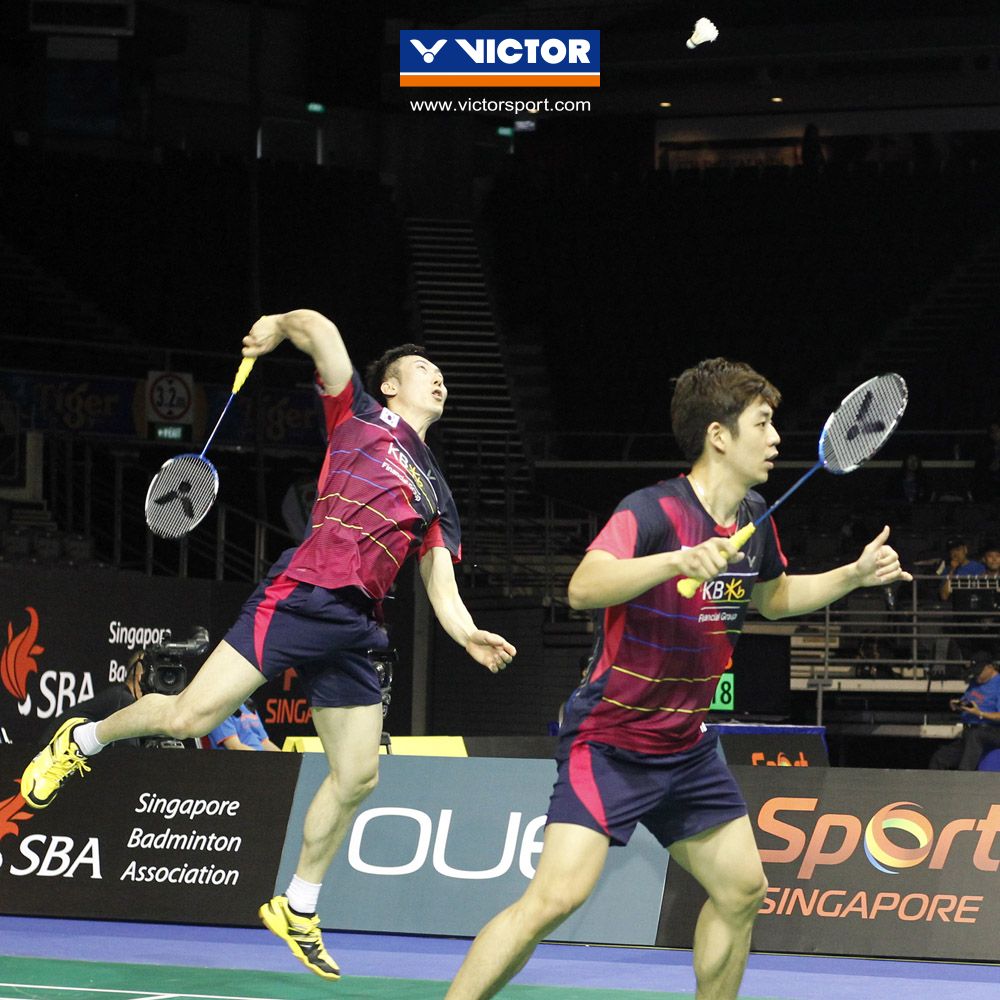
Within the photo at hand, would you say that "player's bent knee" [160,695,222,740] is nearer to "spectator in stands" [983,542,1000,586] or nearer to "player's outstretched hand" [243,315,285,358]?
"player's outstretched hand" [243,315,285,358]

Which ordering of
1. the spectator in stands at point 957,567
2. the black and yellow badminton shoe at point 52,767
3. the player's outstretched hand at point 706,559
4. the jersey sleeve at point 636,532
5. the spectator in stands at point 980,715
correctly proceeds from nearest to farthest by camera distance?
the player's outstretched hand at point 706,559 < the jersey sleeve at point 636,532 < the black and yellow badminton shoe at point 52,767 < the spectator in stands at point 980,715 < the spectator in stands at point 957,567

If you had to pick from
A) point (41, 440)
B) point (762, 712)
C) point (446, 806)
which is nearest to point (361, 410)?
point (446, 806)

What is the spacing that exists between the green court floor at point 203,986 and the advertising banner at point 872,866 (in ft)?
3.97

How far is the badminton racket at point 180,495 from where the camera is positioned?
8031 mm

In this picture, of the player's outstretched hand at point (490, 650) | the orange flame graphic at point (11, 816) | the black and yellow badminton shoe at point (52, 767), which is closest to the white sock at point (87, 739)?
the black and yellow badminton shoe at point (52, 767)

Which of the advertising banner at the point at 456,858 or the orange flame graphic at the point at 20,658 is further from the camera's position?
the orange flame graphic at the point at 20,658

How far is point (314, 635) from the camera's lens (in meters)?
6.16

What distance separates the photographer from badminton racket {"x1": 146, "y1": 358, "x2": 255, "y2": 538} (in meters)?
8.03

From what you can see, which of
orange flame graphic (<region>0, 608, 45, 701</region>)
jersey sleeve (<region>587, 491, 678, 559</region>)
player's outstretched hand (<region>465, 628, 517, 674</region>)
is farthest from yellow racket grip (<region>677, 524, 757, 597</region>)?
orange flame graphic (<region>0, 608, 45, 701</region>)

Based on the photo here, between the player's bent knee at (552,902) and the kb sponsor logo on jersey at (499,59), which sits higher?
the kb sponsor logo on jersey at (499,59)

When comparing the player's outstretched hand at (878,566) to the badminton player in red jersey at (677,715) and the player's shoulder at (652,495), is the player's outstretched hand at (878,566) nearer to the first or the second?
the badminton player in red jersey at (677,715)

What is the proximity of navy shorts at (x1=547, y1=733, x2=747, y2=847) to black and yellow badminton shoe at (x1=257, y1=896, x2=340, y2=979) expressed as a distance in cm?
198

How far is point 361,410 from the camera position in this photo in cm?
625

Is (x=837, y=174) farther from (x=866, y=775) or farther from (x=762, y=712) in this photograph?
(x=866, y=775)
